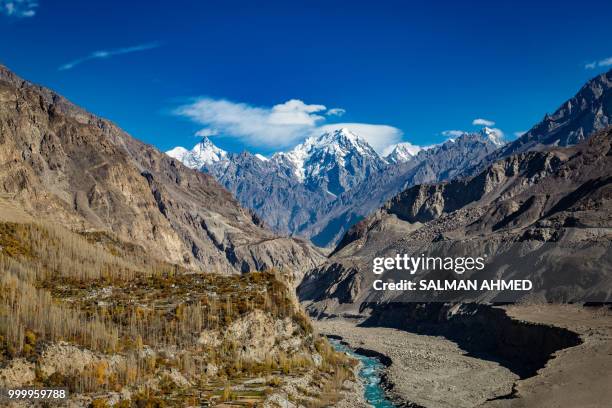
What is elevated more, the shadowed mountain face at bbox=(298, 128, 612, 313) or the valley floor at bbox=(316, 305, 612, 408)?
the shadowed mountain face at bbox=(298, 128, 612, 313)

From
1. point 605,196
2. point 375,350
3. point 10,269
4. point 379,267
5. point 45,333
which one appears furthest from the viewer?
point 379,267

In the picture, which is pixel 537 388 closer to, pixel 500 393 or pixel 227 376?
pixel 500 393

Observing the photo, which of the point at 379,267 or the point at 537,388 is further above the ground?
the point at 379,267

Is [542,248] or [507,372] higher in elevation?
[542,248]

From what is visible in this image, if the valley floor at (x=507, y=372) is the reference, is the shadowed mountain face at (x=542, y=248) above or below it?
above

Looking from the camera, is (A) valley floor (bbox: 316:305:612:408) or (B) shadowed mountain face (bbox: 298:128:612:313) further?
(B) shadowed mountain face (bbox: 298:128:612:313)

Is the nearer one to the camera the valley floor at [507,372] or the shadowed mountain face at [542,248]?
the valley floor at [507,372]

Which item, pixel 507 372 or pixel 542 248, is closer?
pixel 507 372

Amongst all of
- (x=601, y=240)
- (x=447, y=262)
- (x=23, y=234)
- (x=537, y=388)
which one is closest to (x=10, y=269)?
(x=23, y=234)
